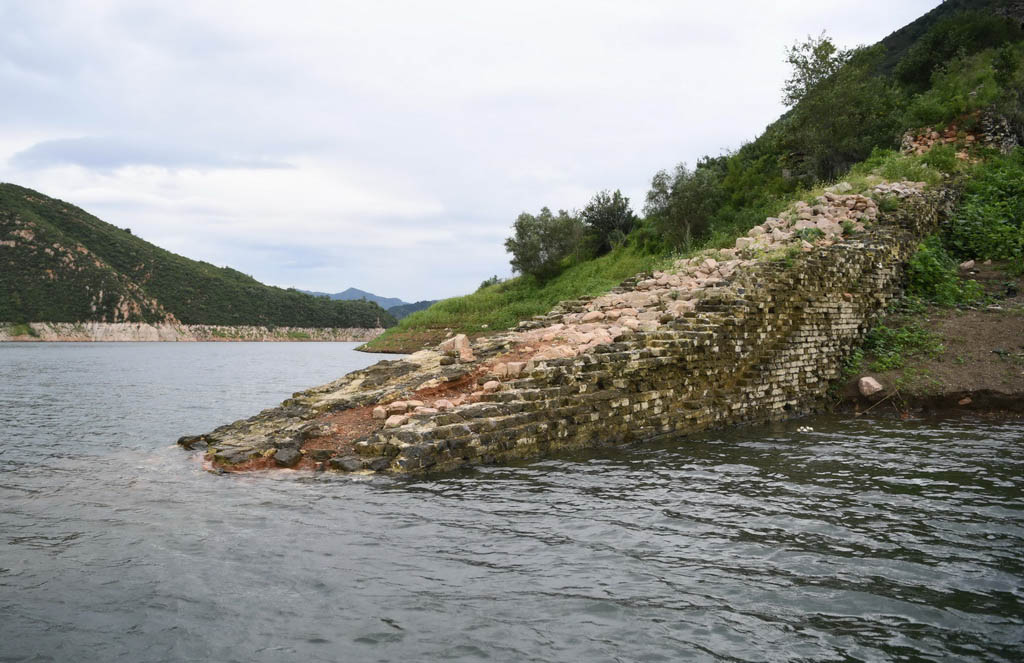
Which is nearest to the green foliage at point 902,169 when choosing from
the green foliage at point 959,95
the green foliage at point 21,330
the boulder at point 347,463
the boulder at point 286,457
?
the green foliage at point 959,95

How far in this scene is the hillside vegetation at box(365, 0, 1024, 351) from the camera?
67.2ft

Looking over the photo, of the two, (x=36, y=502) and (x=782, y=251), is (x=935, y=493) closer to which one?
(x=782, y=251)

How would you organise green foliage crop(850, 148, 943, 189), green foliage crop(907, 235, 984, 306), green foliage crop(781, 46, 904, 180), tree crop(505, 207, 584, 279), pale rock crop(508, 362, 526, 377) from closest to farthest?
pale rock crop(508, 362, 526, 377)
green foliage crop(907, 235, 984, 306)
green foliage crop(850, 148, 943, 189)
green foliage crop(781, 46, 904, 180)
tree crop(505, 207, 584, 279)

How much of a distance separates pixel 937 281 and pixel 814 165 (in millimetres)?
13642

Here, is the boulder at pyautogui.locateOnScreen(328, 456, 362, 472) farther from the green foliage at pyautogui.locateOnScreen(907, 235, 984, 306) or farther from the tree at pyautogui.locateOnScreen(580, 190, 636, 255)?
the tree at pyautogui.locateOnScreen(580, 190, 636, 255)

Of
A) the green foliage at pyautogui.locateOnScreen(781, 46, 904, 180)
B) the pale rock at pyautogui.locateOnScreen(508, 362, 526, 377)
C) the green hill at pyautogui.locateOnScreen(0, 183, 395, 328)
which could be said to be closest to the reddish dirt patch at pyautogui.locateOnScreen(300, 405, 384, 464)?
A: the pale rock at pyautogui.locateOnScreen(508, 362, 526, 377)

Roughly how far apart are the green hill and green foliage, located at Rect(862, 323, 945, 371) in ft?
351

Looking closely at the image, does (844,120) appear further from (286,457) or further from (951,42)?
(286,457)

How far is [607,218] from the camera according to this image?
4688cm

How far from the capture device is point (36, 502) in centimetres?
748

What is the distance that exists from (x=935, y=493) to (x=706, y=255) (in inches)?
439

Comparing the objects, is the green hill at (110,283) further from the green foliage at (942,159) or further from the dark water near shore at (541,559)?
the green foliage at (942,159)

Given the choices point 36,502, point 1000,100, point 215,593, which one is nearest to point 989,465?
point 215,593

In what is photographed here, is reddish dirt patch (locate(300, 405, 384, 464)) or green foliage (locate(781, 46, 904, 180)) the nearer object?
reddish dirt patch (locate(300, 405, 384, 464))
